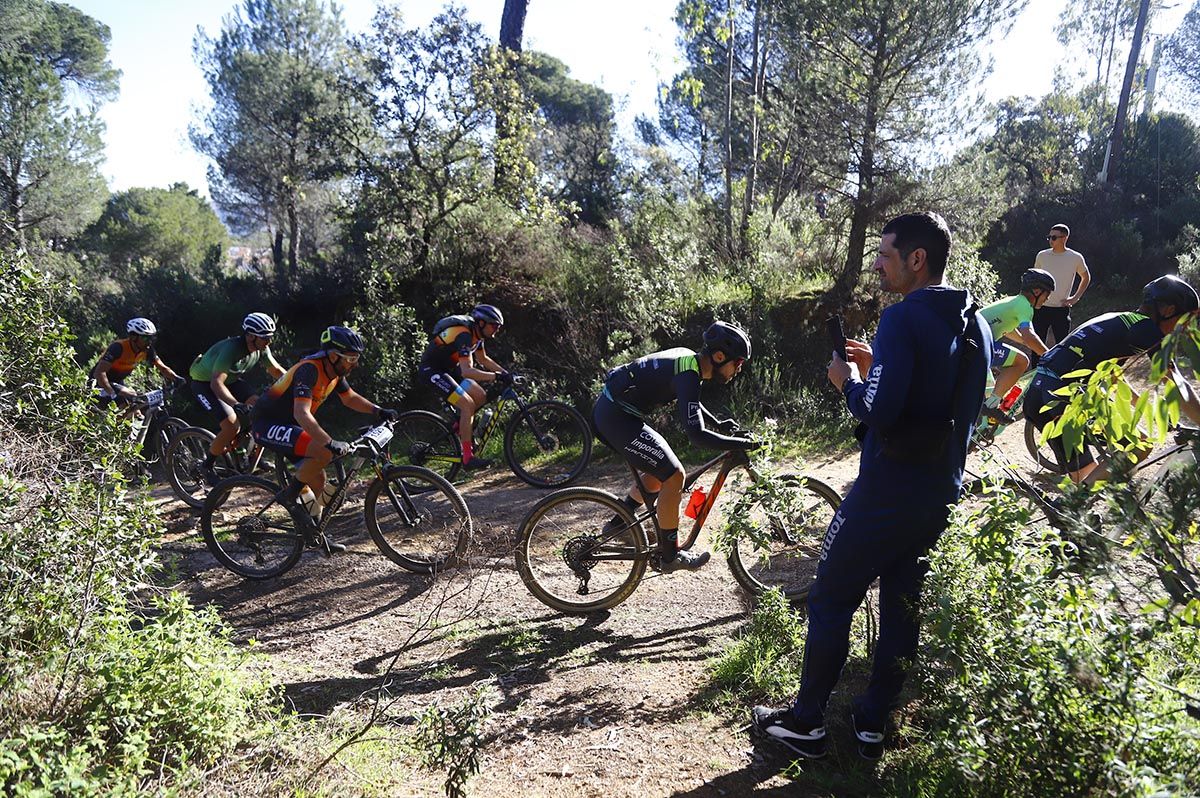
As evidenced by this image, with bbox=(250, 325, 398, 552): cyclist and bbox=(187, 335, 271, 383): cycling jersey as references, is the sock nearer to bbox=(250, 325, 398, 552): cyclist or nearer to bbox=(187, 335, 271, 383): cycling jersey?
bbox=(250, 325, 398, 552): cyclist

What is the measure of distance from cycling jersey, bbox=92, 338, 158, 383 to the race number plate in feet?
15.2

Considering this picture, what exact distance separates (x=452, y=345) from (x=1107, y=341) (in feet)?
21.0

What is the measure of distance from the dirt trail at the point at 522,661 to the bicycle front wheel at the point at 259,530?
14 centimetres

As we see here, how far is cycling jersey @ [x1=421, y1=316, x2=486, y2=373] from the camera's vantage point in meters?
8.85

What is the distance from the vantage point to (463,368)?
8.81 m

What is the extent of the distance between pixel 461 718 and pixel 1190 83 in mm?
41608

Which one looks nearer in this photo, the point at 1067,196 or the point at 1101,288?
the point at 1101,288

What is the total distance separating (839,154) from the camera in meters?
12.4

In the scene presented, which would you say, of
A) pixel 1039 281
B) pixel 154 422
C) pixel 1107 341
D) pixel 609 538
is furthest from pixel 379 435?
pixel 1039 281

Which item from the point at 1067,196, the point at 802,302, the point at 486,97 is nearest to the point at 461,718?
the point at 802,302

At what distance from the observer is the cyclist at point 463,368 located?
867 cm

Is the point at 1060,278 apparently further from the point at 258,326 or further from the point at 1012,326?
the point at 258,326

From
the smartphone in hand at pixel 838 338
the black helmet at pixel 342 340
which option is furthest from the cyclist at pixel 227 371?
the smartphone in hand at pixel 838 338

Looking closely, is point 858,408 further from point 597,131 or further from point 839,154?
point 597,131
